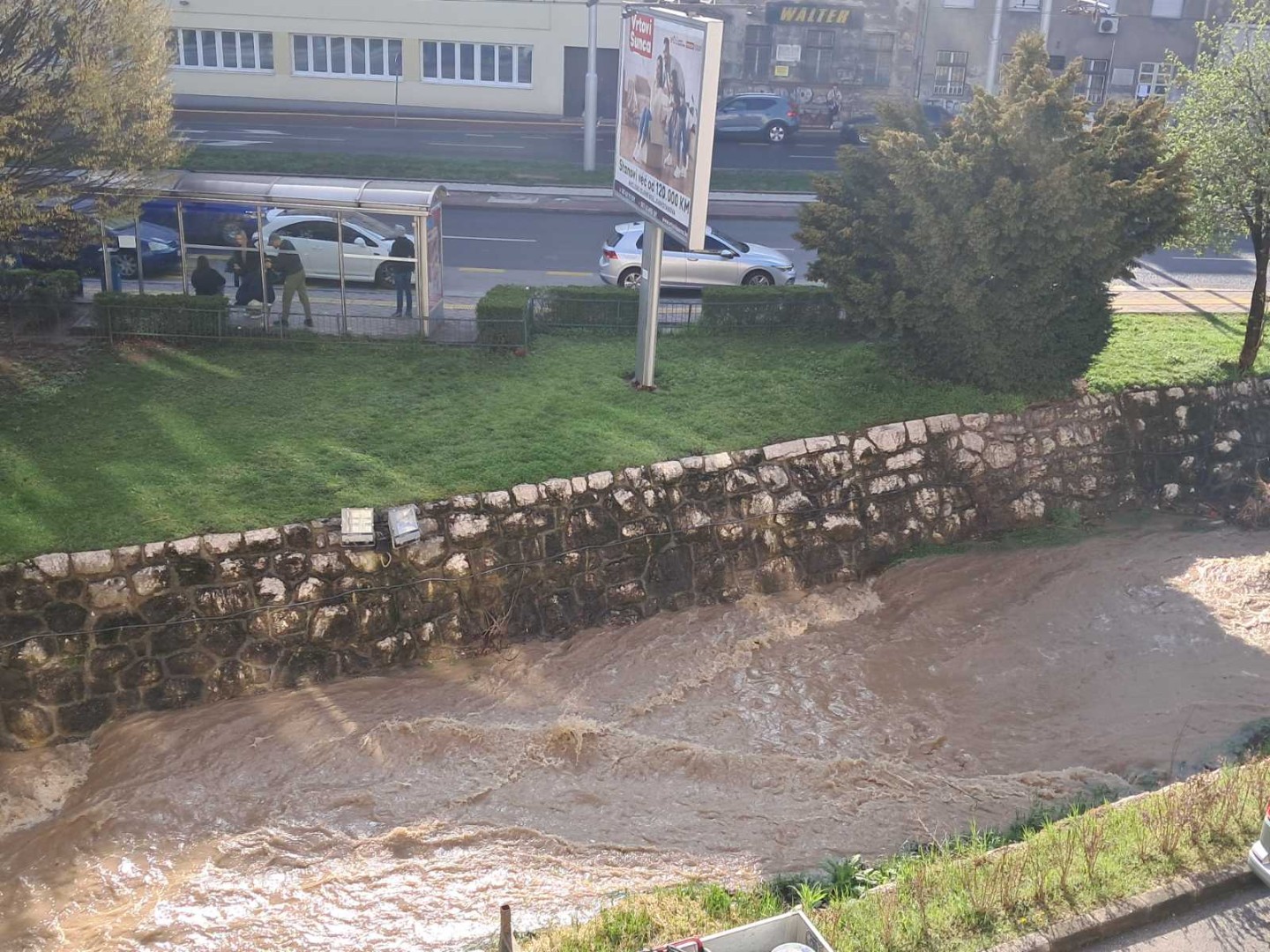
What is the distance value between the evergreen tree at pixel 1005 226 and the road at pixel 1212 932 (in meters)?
7.98

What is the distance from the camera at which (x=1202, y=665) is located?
12.5m

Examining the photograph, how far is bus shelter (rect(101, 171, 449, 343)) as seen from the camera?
16234 millimetres

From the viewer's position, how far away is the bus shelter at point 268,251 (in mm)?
16234

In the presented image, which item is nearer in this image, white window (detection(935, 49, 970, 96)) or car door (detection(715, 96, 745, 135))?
car door (detection(715, 96, 745, 135))

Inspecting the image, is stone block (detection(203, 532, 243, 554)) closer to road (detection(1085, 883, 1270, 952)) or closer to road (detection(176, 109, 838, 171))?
road (detection(1085, 883, 1270, 952))

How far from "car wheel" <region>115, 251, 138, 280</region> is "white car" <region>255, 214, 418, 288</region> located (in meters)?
1.93

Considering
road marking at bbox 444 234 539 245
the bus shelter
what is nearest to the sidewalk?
road marking at bbox 444 234 539 245

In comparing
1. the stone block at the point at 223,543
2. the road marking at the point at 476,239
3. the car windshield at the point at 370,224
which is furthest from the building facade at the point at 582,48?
the stone block at the point at 223,543

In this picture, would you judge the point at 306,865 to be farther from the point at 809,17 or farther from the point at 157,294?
the point at 809,17

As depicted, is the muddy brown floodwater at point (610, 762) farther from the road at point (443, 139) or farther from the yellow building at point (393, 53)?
the yellow building at point (393, 53)

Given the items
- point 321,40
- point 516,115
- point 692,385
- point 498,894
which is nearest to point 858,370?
point 692,385

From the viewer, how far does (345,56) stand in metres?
38.5

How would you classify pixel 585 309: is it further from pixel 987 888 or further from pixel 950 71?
pixel 950 71

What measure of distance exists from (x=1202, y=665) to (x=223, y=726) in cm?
981
